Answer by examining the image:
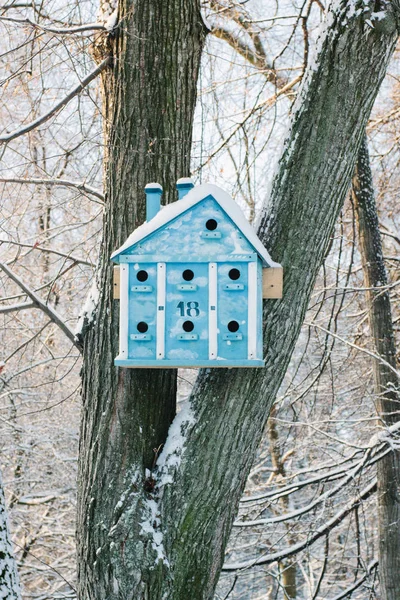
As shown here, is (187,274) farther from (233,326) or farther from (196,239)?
(233,326)

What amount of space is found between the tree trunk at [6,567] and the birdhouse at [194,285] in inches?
30.6

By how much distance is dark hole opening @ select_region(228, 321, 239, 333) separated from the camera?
6.89ft

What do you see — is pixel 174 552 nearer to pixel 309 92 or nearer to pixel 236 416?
pixel 236 416

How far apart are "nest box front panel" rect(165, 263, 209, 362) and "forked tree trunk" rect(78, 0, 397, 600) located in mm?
173

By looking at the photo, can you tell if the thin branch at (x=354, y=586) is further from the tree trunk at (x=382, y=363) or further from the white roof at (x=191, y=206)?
the white roof at (x=191, y=206)

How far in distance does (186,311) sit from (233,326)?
6.0 inches

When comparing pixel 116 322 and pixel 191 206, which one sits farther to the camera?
pixel 116 322

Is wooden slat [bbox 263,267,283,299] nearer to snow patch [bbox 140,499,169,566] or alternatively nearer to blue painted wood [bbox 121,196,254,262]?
blue painted wood [bbox 121,196,254,262]

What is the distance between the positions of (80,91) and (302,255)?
3.74ft

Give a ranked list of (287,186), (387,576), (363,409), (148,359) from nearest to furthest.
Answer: (148,359) < (287,186) < (387,576) < (363,409)

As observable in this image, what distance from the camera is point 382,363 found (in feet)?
17.1

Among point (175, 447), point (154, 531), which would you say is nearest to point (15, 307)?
point (175, 447)

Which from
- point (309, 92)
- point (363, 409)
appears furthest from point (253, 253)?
point (363, 409)

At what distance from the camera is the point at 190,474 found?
85.4 inches
